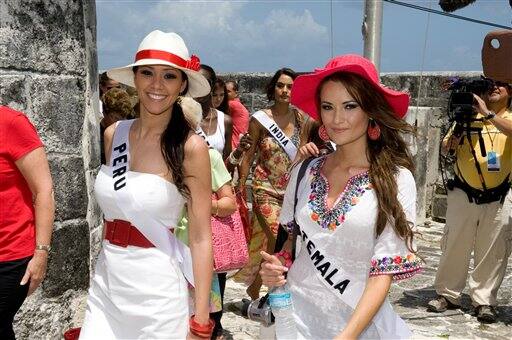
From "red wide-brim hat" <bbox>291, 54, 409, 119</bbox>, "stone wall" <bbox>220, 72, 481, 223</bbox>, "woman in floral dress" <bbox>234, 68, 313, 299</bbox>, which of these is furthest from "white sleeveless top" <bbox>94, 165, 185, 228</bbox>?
"stone wall" <bbox>220, 72, 481, 223</bbox>

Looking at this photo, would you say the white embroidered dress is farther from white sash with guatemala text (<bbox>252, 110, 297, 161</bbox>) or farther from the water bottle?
white sash with guatemala text (<bbox>252, 110, 297, 161</bbox>)

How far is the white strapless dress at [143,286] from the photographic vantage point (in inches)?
99.0

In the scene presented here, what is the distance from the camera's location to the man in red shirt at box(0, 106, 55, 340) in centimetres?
273

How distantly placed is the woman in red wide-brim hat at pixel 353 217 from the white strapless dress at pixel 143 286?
0.35 m

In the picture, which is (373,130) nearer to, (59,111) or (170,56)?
(170,56)

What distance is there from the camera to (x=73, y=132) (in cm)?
358

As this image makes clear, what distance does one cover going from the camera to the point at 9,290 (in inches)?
109

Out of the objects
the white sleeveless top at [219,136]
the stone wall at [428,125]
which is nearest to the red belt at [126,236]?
the white sleeveless top at [219,136]

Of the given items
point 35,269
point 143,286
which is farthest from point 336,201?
point 35,269

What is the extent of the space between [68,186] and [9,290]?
0.88 m

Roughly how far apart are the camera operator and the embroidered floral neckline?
2987mm

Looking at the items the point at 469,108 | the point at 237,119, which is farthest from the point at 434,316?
the point at 237,119

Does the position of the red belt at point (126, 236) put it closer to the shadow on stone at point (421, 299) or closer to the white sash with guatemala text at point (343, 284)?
the white sash with guatemala text at point (343, 284)

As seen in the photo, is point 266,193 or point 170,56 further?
point 266,193
